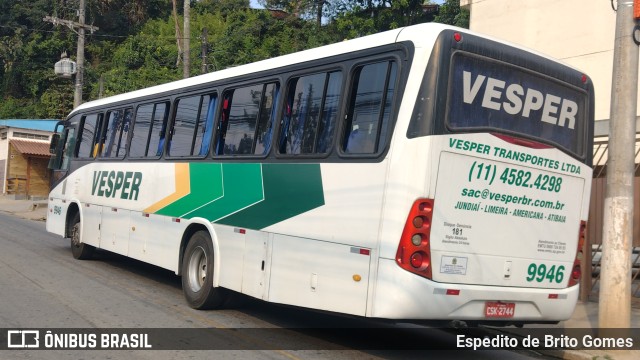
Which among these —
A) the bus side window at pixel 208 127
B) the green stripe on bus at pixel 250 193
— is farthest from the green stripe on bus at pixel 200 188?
the bus side window at pixel 208 127

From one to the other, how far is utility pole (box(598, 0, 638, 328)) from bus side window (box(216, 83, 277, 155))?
420cm

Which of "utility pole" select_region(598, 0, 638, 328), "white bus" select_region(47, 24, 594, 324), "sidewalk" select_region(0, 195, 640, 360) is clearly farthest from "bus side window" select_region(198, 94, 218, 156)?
"utility pole" select_region(598, 0, 638, 328)

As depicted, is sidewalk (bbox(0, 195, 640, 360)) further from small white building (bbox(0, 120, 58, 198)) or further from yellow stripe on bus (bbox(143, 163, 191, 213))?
small white building (bbox(0, 120, 58, 198))

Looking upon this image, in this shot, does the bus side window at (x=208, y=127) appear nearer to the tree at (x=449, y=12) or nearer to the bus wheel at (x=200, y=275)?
the bus wheel at (x=200, y=275)

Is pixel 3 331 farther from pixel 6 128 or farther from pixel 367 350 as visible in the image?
pixel 6 128

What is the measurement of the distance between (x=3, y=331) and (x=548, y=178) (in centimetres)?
625

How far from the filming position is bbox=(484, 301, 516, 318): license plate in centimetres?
649

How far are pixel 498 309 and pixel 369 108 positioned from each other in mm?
2352

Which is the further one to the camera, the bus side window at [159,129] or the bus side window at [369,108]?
the bus side window at [159,129]

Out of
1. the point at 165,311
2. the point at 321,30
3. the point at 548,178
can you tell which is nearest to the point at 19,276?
the point at 165,311

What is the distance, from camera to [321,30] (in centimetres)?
4866

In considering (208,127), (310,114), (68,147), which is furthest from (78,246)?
(310,114)

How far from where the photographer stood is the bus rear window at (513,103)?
640 cm

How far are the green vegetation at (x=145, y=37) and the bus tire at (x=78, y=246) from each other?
28.6m
